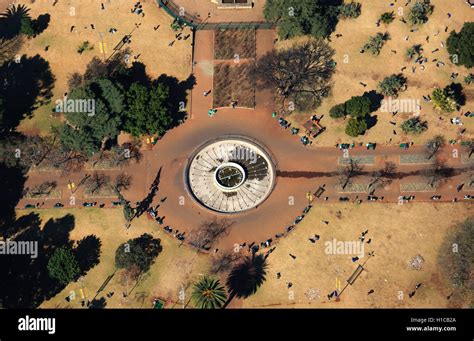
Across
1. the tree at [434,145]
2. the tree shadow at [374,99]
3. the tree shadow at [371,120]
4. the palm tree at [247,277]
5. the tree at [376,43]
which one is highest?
the tree at [376,43]

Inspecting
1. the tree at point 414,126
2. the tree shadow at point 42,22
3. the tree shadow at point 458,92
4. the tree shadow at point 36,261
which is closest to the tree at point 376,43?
the tree shadow at point 458,92

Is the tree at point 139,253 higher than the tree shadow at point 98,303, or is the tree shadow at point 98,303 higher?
the tree at point 139,253

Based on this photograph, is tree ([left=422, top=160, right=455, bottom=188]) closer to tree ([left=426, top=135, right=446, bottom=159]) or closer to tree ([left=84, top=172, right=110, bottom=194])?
tree ([left=426, top=135, right=446, bottom=159])

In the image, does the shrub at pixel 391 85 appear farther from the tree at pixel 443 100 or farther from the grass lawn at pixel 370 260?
the grass lawn at pixel 370 260

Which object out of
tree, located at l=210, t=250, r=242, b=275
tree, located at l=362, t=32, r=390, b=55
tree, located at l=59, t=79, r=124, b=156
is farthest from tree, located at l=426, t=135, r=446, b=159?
tree, located at l=59, t=79, r=124, b=156

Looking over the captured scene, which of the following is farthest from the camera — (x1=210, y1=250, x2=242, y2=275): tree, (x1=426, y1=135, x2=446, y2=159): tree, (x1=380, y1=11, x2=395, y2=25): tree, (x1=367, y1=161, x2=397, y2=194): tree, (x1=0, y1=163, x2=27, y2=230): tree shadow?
(x1=380, y1=11, x2=395, y2=25): tree

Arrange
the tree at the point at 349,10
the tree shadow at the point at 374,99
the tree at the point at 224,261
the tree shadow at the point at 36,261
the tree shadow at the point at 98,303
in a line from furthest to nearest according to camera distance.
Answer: the tree at the point at 349,10 < the tree shadow at the point at 374,99 < the tree at the point at 224,261 < the tree shadow at the point at 36,261 < the tree shadow at the point at 98,303
